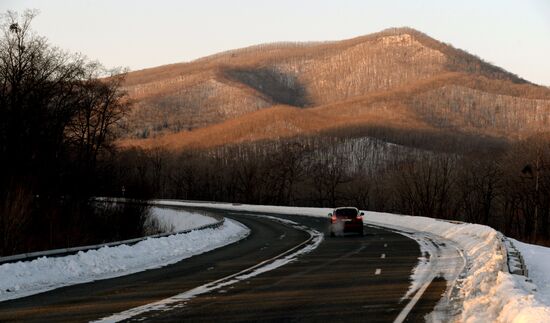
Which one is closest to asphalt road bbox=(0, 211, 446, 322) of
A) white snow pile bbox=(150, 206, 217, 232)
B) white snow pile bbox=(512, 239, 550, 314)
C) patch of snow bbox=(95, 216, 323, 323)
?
patch of snow bbox=(95, 216, 323, 323)

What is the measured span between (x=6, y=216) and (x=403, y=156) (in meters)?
181

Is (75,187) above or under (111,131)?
under

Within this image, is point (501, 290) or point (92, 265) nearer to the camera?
point (501, 290)

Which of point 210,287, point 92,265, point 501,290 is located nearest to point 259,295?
point 210,287

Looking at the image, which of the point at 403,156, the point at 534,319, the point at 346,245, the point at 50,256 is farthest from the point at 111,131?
the point at 403,156

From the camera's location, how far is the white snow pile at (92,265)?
13.6 m

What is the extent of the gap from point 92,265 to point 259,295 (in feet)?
21.4

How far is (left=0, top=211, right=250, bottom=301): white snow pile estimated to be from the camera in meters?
13.6

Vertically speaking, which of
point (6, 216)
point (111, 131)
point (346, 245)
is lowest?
point (346, 245)

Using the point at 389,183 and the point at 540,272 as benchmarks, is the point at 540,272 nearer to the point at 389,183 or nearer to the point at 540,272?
the point at 540,272

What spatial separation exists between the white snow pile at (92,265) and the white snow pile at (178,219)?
23.7 meters

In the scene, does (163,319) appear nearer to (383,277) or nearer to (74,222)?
(383,277)

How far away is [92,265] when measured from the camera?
55.5ft

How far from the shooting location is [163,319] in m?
9.57
